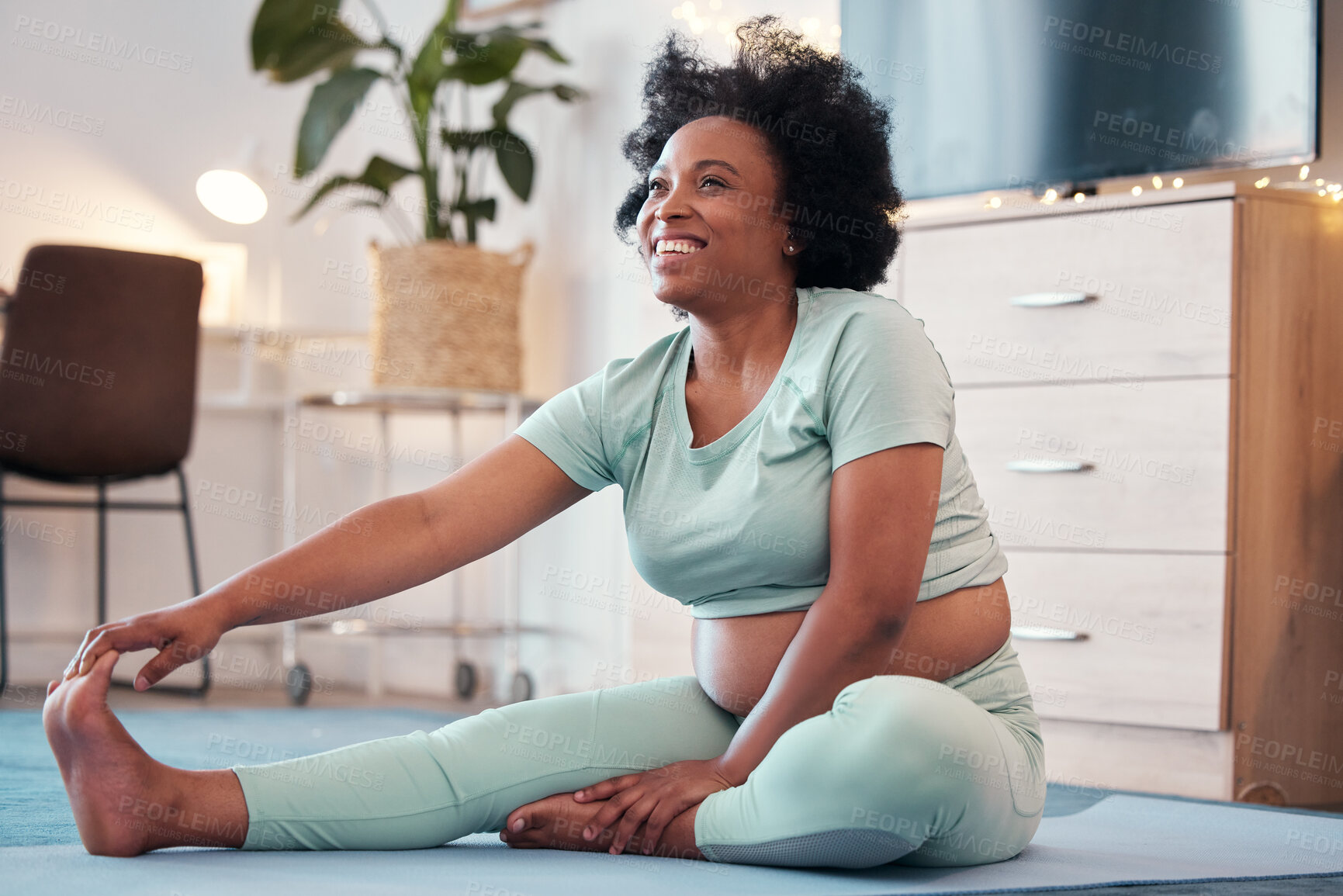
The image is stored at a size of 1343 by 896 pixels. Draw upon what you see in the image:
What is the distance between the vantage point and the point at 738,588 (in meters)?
1.38

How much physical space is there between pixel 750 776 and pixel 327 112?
233 centimetres

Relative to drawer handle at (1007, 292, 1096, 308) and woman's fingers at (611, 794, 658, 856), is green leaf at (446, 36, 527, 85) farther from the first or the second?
woman's fingers at (611, 794, 658, 856)

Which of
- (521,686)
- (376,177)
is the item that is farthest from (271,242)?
(521,686)

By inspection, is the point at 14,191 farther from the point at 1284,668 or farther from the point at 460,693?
the point at 1284,668

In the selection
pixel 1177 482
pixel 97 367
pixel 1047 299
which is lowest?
pixel 1177 482

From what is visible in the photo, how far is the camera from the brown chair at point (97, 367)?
9.55 ft

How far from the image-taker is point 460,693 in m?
3.35

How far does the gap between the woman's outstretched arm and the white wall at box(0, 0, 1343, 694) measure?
1590 mm

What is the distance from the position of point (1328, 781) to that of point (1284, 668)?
0.64 ft

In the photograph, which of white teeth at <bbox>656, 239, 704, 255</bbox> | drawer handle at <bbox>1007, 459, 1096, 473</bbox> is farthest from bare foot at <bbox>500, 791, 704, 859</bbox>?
drawer handle at <bbox>1007, 459, 1096, 473</bbox>

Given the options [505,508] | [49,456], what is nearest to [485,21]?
[49,456]

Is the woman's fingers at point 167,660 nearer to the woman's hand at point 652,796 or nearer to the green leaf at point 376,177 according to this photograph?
the woman's hand at point 652,796

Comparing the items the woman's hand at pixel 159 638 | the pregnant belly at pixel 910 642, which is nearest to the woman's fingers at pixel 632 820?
the pregnant belly at pixel 910 642

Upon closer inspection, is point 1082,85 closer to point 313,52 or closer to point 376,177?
point 376,177
